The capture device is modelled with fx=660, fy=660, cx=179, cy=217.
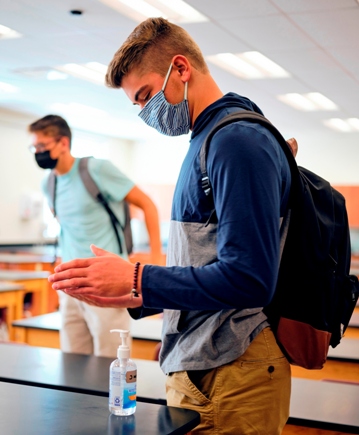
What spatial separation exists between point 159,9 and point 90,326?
3.11m

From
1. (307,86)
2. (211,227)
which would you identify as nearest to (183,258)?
(211,227)

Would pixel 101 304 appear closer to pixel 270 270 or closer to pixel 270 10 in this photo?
pixel 270 270

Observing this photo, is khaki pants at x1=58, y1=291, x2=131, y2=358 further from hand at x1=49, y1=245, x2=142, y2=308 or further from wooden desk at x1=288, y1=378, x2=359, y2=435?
hand at x1=49, y1=245, x2=142, y2=308

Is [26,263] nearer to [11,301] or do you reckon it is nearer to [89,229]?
[11,301]

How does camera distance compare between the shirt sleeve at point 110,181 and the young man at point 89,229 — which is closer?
the young man at point 89,229

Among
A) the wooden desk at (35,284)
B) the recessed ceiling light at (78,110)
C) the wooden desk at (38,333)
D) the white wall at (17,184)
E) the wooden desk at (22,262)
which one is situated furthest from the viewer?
the white wall at (17,184)

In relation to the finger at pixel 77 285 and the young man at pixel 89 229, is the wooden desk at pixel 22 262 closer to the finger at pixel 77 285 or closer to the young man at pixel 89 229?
the young man at pixel 89 229

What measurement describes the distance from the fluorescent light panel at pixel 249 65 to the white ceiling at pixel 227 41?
5.3 inches

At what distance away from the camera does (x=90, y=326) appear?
9.89 ft

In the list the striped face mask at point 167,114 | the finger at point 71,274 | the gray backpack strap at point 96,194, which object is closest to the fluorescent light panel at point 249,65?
the gray backpack strap at point 96,194

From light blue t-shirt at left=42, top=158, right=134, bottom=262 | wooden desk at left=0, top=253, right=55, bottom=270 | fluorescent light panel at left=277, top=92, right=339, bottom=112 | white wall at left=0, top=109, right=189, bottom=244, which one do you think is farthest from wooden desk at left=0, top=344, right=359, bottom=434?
white wall at left=0, top=109, right=189, bottom=244

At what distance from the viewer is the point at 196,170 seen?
1433mm

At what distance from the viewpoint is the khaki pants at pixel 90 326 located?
2955mm

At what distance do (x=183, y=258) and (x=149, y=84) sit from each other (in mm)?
419
